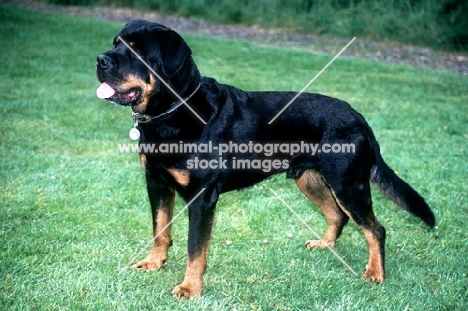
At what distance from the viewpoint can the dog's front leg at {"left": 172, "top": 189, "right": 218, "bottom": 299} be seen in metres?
3.43

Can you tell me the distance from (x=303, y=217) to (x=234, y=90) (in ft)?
5.24

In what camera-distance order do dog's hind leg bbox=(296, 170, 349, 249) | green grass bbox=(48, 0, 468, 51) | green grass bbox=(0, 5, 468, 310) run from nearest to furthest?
green grass bbox=(0, 5, 468, 310)
dog's hind leg bbox=(296, 170, 349, 249)
green grass bbox=(48, 0, 468, 51)

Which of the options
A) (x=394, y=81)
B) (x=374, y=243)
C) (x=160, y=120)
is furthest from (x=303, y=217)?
(x=394, y=81)

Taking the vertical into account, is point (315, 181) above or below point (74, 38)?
above

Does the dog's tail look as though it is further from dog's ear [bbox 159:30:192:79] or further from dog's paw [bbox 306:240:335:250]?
dog's ear [bbox 159:30:192:79]

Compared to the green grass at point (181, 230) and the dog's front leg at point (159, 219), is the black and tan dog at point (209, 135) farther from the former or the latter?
the green grass at point (181, 230)

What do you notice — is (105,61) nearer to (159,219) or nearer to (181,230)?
(159,219)

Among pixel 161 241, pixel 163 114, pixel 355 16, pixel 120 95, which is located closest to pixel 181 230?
pixel 161 241

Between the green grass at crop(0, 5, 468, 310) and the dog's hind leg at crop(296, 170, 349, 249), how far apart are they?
135mm

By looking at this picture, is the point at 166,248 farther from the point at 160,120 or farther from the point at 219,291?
the point at 160,120

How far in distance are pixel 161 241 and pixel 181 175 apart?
0.69 meters

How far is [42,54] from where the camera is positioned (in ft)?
41.3

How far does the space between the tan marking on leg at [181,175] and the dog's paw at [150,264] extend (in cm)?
74

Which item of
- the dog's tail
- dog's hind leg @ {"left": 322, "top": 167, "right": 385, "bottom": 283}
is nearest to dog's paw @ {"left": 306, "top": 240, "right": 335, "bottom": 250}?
dog's hind leg @ {"left": 322, "top": 167, "right": 385, "bottom": 283}
